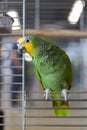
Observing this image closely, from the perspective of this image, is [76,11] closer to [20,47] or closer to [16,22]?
[16,22]

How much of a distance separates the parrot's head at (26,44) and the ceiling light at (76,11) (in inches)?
51.3

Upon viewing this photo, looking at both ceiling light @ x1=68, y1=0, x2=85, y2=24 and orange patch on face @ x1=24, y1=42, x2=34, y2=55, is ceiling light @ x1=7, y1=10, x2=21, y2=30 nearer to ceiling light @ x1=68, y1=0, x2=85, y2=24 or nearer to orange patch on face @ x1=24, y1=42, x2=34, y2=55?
orange patch on face @ x1=24, y1=42, x2=34, y2=55

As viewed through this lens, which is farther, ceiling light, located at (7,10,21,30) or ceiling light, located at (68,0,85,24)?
ceiling light, located at (68,0,85,24)

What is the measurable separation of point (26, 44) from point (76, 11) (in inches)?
55.9

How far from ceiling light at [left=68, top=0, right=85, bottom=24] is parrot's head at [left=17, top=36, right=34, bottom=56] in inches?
51.3

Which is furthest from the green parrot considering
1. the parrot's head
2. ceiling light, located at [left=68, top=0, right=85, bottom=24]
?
ceiling light, located at [left=68, top=0, right=85, bottom=24]

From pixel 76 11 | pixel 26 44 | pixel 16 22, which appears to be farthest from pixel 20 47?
pixel 76 11

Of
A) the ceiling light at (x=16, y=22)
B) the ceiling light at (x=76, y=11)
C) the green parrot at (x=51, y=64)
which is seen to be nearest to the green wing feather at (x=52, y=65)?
the green parrot at (x=51, y=64)

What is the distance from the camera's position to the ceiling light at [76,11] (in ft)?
7.97

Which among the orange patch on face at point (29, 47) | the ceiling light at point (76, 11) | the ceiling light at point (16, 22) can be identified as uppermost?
the ceiling light at point (76, 11)

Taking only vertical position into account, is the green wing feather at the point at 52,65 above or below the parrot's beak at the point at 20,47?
below

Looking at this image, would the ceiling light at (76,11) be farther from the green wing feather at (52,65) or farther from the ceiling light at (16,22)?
the green wing feather at (52,65)

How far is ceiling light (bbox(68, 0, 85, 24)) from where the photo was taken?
2429 mm

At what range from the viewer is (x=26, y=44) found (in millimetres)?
1149
